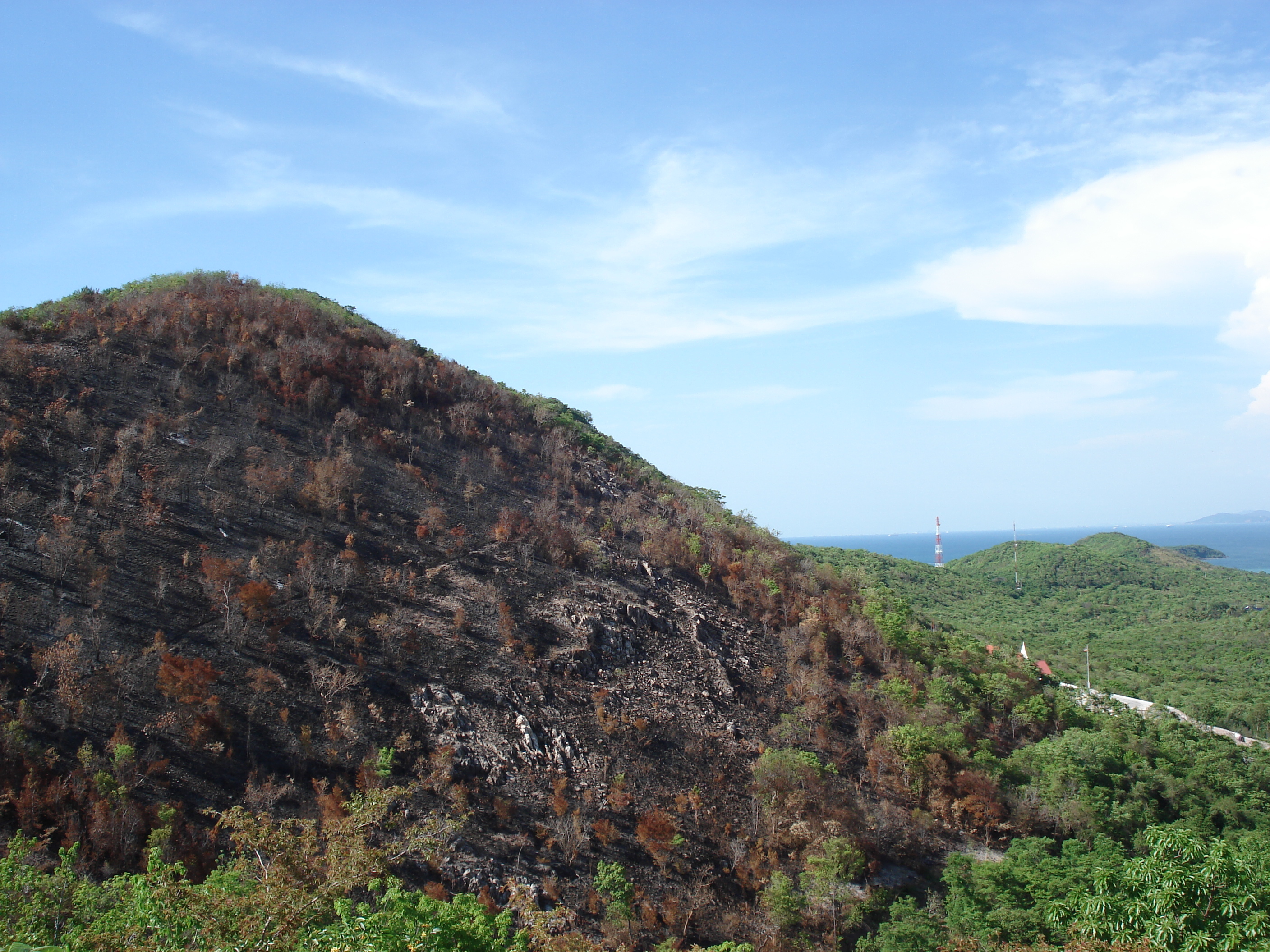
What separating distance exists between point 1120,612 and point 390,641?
7165 cm

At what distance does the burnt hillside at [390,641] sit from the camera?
465 inches

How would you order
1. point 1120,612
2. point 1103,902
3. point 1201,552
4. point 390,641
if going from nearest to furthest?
point 1103,902 → point 390,641 → point 1120,612 → point 1201,552

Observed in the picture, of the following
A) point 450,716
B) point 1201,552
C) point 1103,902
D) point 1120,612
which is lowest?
point 1201,552

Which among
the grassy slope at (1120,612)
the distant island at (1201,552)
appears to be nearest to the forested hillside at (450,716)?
the grassy slope at (1120,612)

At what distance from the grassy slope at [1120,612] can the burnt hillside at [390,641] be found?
10.7 m

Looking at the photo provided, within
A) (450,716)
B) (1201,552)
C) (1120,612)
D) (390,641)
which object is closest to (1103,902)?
(450,716)

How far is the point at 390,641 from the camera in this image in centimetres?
1514

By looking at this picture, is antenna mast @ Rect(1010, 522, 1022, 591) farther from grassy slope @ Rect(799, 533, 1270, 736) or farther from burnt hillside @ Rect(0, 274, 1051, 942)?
burnt hillside @ Rect(0, 274, 1051, 942)

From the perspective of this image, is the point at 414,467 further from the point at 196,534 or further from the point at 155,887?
the point at 155,887

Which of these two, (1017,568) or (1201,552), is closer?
(1017,568)

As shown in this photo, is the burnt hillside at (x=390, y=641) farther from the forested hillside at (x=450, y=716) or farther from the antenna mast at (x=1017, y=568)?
the antenna mast at (x=1017, y=568)

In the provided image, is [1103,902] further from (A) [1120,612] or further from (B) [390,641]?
(A) [1120,612]

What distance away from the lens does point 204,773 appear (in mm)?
11508

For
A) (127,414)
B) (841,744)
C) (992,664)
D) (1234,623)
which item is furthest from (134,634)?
(1234,623)
